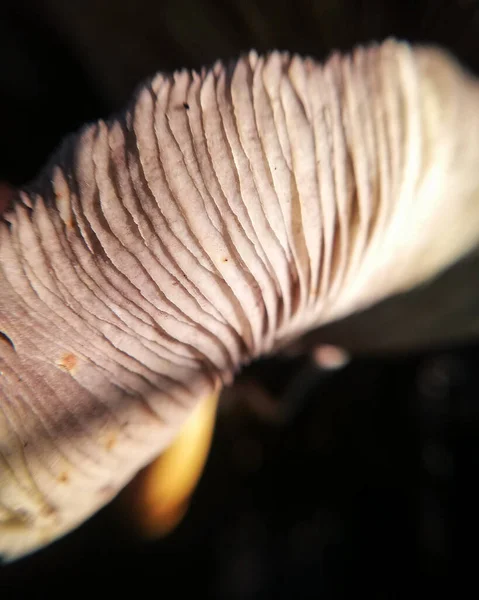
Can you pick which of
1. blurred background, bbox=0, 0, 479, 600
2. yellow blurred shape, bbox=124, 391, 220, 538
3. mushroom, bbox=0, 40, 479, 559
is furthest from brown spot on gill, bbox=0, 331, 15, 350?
blurred background, bbox=0, 0, 479, 600

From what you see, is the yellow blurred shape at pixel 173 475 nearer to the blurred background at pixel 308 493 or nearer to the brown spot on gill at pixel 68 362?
the blurred background at pixel 308 493

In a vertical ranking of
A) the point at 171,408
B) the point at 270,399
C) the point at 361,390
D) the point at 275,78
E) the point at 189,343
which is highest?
the point at 275,78

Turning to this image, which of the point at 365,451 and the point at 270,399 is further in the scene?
the point at 365,451

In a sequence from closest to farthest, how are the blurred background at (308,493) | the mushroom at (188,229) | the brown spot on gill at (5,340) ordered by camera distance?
the mushroom at (188,229) < the brown spot on gill at (5,340) < the blurred background at (308,493)

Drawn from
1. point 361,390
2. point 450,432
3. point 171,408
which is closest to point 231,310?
point 171,408

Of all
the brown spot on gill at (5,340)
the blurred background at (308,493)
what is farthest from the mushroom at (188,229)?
the blurred background at (308,493)

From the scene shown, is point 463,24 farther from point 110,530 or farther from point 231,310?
point 110,530

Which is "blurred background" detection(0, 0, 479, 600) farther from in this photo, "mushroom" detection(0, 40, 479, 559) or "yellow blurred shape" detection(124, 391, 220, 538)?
"mushroom" detection(0, 40, 479, 559)
